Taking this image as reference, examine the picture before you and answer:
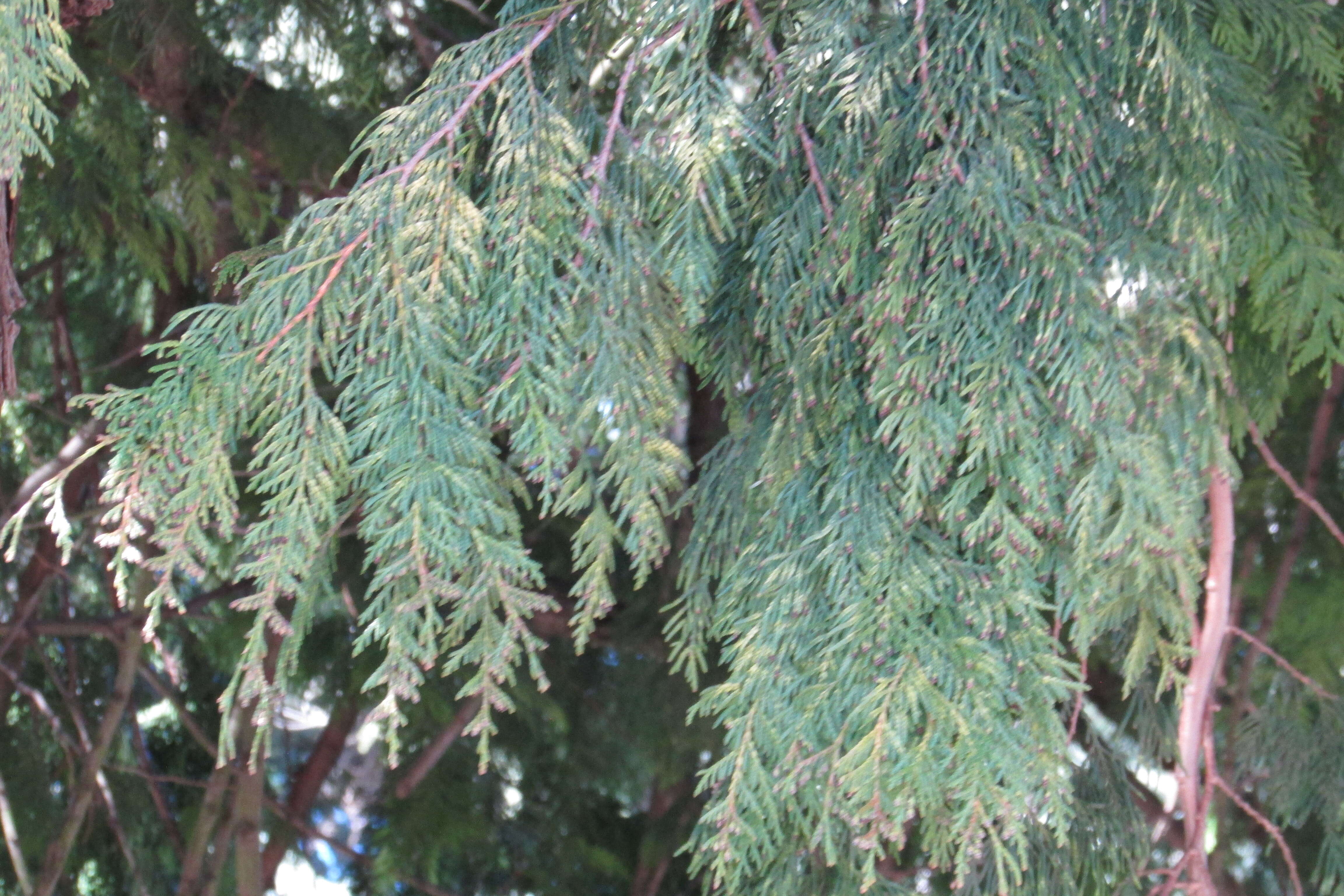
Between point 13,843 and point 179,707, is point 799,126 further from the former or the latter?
point 13,843

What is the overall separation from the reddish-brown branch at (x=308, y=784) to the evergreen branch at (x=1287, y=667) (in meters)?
2.21

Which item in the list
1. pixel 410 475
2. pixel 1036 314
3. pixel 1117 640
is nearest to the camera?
pixel 410 475

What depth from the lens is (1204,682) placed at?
188 cm

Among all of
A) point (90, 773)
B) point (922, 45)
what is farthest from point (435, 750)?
point (922, 45)

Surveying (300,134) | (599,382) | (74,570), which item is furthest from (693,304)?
(74,570)

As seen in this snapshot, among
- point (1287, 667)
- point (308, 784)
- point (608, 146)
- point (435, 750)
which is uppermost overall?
point (608, 146)

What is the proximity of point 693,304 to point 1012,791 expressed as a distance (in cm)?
60

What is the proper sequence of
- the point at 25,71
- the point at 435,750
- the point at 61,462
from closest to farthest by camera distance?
the point at 25,71 → the point at 61,462 → the point at 435,750

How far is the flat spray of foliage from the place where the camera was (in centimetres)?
118

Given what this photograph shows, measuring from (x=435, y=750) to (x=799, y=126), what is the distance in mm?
2027

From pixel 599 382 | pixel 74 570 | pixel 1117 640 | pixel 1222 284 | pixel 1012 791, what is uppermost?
pixel 74 570

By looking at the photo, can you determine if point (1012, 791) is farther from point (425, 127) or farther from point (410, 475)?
point (425, 127)

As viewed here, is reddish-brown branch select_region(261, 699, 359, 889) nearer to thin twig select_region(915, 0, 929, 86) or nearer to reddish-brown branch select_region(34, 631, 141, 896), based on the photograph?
reddish-brown branch select_region(34, 631, 141, 896)

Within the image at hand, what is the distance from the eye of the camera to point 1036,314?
4.09ft
